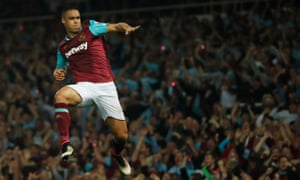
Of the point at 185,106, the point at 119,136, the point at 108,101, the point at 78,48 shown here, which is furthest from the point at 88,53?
the point at 185,106

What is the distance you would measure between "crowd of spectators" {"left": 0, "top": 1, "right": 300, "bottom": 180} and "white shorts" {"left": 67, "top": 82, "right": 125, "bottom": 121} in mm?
3951

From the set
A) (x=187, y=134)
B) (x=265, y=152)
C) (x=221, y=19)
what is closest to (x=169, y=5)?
(x=221, y=19)

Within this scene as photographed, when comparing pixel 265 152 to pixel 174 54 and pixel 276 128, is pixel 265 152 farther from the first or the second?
pixel 174 54

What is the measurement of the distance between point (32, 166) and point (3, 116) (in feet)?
10.00

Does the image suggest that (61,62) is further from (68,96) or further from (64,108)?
(64,108)

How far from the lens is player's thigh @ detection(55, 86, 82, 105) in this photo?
10164mm

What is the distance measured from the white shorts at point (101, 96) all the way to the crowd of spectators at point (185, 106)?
13.0ft

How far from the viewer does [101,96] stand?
10.5m

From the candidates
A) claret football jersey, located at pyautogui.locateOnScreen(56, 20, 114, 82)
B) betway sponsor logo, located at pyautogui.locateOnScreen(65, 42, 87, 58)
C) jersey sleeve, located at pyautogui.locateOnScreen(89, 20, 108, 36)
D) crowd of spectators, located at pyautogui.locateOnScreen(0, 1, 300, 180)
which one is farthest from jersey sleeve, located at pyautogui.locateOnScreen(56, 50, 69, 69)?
crowd of spectators, located at pyautogui.locateOnScreen(0, 1, 300, 180)

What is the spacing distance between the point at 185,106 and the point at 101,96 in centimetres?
715

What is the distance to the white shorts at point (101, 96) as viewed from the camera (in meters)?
10.4

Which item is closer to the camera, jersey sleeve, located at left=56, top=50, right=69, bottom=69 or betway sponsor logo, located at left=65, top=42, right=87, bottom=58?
betway sponsor logo, located at left=65, top=42, right=87, bottom=58

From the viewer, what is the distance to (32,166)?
16.9 m

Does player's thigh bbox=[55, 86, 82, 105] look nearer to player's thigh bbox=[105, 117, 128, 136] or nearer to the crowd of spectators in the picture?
player's thigh bbox=[105, 117, 128, 136]
